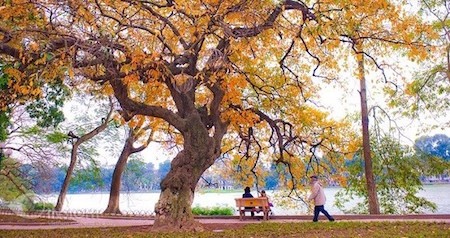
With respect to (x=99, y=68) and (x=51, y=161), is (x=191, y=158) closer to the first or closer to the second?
(x=99, y=68)

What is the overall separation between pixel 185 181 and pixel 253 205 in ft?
12.8

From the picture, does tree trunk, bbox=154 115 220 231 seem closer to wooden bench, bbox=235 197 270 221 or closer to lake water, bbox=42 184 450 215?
wooden bench, bbox=235 197 270 221

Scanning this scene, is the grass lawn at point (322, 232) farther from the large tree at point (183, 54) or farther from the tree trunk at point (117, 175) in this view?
the tree trunk at point (117, 175)

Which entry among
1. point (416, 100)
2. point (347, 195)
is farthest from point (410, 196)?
point (416, 100)

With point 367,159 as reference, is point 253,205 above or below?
below

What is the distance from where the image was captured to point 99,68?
10.8m

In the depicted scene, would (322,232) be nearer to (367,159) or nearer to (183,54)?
(183,54)

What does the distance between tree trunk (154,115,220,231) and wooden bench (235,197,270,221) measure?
328 centimetres

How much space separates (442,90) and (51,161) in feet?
54.1

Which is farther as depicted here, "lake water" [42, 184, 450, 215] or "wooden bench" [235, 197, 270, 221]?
"lake water" [42, 184, 450, 215]

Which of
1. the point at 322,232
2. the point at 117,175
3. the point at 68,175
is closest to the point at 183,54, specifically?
the point at 322,232

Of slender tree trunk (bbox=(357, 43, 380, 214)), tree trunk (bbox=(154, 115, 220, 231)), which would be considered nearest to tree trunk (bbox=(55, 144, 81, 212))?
tree trunk (bbox=(154, 115, 220, 231))

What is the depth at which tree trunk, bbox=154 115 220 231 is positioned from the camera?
10.9m

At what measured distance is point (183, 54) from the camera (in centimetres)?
1088
